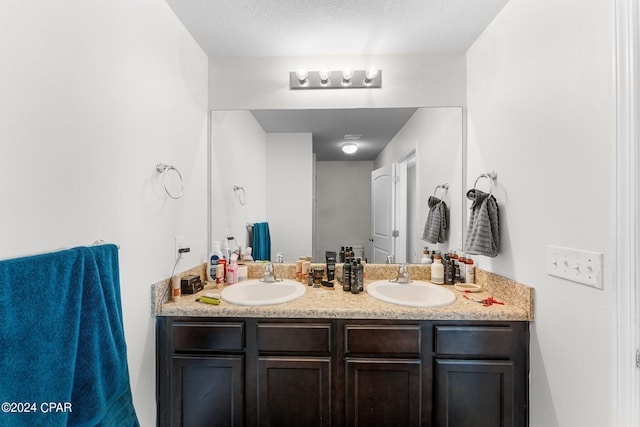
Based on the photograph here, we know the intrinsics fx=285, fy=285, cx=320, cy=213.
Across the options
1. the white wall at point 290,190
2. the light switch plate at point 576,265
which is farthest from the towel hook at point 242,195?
the light switch plate at point 576,265

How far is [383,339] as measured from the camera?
1358mm

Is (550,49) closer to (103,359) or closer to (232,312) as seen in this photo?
(232,312)

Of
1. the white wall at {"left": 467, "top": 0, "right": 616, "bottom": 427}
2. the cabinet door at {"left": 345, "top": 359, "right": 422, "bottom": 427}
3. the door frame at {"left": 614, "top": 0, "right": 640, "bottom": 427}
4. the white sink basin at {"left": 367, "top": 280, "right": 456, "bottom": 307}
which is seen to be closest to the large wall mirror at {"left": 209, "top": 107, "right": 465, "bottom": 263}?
the white sink basin at {"left": 367, "top": 280, "right": 456, "bottom": 307}

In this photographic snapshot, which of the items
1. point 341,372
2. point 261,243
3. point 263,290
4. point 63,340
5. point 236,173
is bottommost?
point 341,372

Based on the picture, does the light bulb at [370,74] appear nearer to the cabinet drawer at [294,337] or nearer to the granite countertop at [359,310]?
the granite countertop at [359,310]

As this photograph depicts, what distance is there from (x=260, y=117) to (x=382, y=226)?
114cm

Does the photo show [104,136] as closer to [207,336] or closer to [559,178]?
[207,336]

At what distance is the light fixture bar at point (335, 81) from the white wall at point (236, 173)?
1.28ft

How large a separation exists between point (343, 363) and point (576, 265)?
3.41 ft

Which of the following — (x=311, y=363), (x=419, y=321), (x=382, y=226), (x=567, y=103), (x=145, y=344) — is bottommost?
(x=311, y=363)

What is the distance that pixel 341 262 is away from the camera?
1.98 m

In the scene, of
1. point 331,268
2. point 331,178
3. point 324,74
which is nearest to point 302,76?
point 324,74

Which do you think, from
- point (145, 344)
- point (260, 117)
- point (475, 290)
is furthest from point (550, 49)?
point (145, 344)

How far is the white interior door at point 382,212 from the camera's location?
1971 mm
